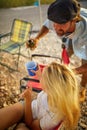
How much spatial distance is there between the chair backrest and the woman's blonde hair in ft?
9.63

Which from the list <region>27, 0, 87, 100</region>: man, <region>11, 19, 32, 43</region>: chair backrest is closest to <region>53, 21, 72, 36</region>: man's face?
<region>27, 0, 87, 100</region>: man

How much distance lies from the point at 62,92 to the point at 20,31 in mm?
3296

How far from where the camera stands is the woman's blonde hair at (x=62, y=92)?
2672mm

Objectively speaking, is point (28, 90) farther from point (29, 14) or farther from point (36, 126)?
point (29, 14)

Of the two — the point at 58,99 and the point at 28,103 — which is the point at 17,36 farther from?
the point at 58,99

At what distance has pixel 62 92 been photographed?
268 centimetres

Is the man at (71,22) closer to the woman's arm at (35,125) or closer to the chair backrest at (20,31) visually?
the woman's arm at (35,125)

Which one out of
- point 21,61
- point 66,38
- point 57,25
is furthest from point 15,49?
point 57,25

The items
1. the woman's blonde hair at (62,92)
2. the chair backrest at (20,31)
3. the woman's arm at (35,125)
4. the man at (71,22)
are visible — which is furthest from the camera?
the chair backrest at (20,31)

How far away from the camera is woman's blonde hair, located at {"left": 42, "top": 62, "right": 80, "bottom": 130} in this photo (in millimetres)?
2672

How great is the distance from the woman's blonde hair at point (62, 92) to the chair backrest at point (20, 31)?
9.63 ft

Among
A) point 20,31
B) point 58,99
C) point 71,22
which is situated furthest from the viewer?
point 20,31

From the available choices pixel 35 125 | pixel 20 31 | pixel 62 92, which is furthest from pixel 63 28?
pixel 20 31

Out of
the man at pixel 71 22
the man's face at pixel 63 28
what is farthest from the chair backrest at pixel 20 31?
the man's face at pixel 63 28
